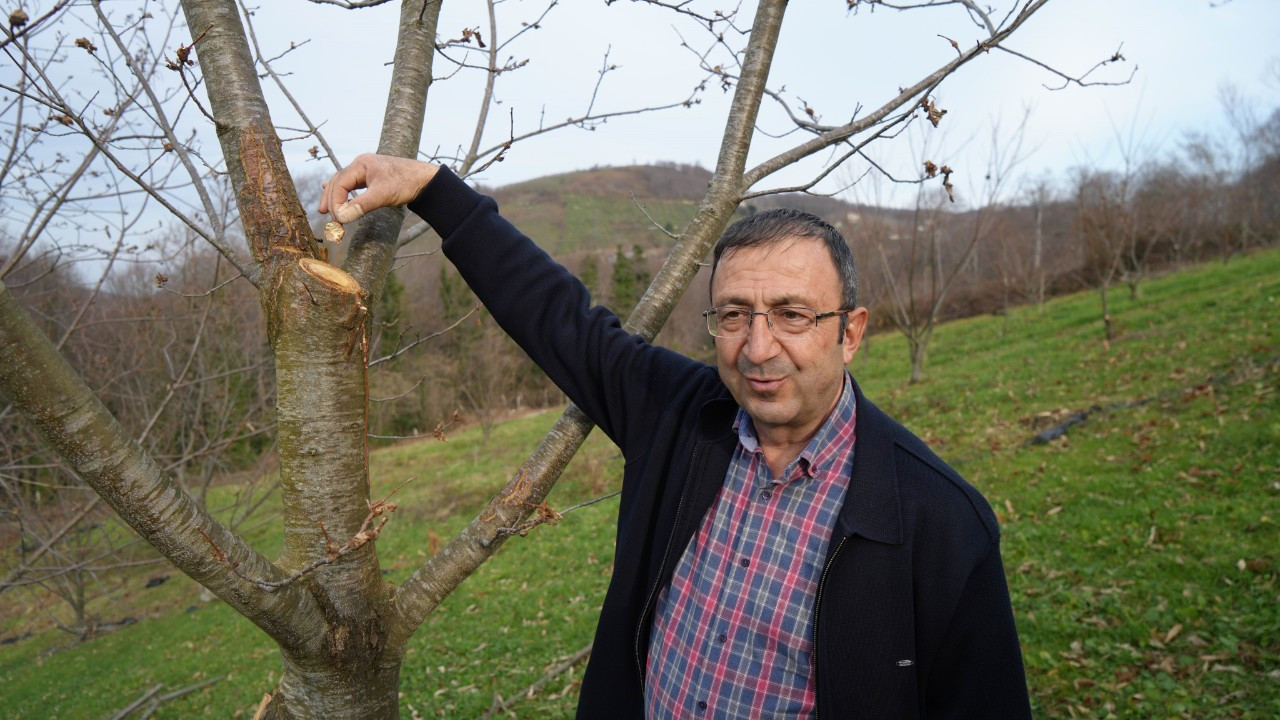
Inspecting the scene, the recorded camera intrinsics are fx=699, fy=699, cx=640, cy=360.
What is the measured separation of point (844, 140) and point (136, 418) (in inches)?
402

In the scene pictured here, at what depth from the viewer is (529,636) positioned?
7062mm

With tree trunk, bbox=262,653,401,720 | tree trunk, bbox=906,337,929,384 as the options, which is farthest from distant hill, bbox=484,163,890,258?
tree trunk, bbox=262,653,401,720

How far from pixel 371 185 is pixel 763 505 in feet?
4.11

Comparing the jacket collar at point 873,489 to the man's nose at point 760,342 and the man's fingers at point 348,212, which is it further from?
the man's fingers at point 348,212

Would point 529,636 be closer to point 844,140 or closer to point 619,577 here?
point 619,577

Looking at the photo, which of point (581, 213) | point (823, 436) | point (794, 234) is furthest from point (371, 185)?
point (581, 213)

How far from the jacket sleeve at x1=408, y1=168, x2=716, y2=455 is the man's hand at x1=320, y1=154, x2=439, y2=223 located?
0.52 feet

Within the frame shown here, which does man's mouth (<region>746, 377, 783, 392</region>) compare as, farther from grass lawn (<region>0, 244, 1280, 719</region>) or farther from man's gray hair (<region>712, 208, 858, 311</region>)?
grass lawn (<region>0, 244, 1280, 719</region>)

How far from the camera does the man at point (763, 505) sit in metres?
1.56

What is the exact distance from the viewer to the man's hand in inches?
64.2

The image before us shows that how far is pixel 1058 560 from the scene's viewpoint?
18.9 ft

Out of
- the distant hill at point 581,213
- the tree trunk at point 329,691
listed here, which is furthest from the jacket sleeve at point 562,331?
the distant hill at point 581,213

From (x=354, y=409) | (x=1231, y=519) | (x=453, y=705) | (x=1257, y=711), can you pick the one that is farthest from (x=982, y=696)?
(x=1231, y=519)

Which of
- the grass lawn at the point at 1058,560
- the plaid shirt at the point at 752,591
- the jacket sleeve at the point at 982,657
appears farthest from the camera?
the grass lawn at the point at 1058,560
